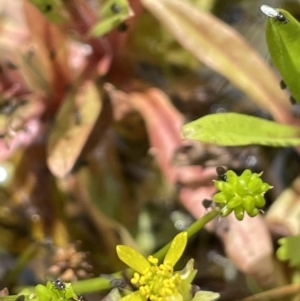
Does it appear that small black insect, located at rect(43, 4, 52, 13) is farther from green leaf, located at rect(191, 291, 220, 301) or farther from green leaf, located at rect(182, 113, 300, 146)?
green leaf, located at rect(191, 291, 220, 301)

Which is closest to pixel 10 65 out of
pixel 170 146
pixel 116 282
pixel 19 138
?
pixel 19 138

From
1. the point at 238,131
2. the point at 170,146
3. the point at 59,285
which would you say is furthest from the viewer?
the point at 170,146

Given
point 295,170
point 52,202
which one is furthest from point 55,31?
point 295,170

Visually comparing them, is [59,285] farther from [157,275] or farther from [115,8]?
[115,8]

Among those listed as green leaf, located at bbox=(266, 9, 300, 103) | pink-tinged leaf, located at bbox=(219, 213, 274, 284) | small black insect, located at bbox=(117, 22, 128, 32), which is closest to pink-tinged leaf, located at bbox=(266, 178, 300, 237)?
pink-tinged leaf, located at bbox=(219, 213, 274, 284)

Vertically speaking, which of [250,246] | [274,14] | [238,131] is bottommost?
[250,246]

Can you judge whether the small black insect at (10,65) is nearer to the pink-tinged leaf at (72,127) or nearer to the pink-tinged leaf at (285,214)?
the pink-tinged leaf at (72,127)

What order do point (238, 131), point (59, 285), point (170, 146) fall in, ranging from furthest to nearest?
point (170, 146) < point (238, 131) < point (59, 285)

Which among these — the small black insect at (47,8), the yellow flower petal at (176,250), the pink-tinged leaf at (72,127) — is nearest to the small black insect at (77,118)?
the pink-tinged leaf at (72,127)
